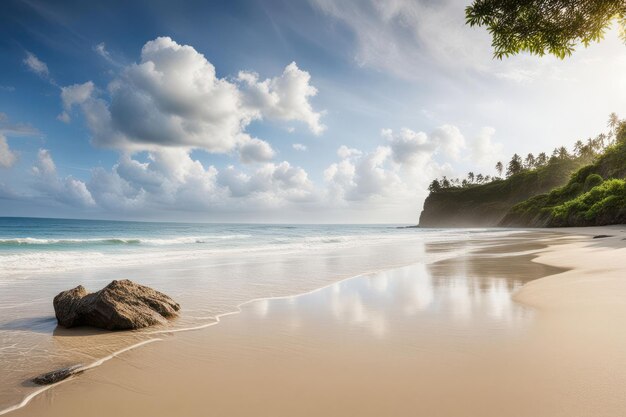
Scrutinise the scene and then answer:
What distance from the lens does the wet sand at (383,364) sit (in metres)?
3.20

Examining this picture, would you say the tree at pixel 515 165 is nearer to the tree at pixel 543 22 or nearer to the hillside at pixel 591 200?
the hillside at pixel 591 200

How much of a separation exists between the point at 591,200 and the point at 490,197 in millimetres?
80406

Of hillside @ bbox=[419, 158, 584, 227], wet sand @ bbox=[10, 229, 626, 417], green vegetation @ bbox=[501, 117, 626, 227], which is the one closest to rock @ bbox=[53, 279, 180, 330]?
wet sand @ bbox=[10, 229, 626, 417]

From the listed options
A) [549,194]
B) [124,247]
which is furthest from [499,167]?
[124,247]

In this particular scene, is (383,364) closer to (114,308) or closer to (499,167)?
(114,308)

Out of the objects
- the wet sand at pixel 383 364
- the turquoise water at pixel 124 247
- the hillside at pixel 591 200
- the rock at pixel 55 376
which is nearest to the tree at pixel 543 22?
the wet sand at pixel 383 364

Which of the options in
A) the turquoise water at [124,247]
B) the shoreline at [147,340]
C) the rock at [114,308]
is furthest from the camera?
the turquoise water at [124,247]

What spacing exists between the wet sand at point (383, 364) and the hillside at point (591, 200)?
43943 millimetres

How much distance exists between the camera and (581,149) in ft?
372

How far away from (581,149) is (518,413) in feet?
462

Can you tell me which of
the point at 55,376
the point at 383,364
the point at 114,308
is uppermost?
the point at 114,308

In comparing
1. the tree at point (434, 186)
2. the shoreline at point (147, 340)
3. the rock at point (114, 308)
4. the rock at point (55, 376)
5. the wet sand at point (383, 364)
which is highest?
the tree at point (434, 186)

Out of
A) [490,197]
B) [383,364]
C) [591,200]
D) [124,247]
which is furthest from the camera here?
[490,197]

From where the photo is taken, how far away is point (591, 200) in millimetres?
46438
